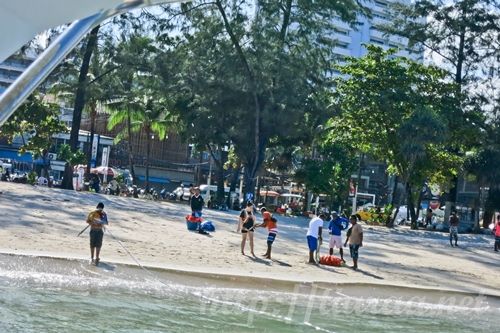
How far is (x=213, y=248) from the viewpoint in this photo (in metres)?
24.6

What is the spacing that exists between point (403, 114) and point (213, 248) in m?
20.4

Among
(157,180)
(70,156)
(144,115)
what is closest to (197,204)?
(70,156)

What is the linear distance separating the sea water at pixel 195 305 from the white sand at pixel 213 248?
3.41 ft

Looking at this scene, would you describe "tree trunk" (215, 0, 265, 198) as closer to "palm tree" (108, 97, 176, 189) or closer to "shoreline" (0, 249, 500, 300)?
"palm tree" (108, 97, 176, 189)

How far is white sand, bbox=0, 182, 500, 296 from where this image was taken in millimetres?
21375

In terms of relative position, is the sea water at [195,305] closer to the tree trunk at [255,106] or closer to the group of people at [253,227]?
the group of people at [253,227]

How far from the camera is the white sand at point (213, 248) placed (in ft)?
70.1

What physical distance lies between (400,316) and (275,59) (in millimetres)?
24349

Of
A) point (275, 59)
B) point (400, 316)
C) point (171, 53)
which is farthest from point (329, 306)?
point (171, 53)

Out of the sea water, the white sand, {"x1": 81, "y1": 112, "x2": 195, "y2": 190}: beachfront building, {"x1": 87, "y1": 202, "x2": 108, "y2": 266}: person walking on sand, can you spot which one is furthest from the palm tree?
the sea water

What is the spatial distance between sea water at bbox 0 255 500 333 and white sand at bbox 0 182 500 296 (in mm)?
1040

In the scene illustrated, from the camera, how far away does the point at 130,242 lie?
938 inches

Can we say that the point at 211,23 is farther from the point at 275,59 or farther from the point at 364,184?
the point at 364,184

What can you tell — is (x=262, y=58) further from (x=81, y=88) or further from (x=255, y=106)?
(x=81, y=88)
